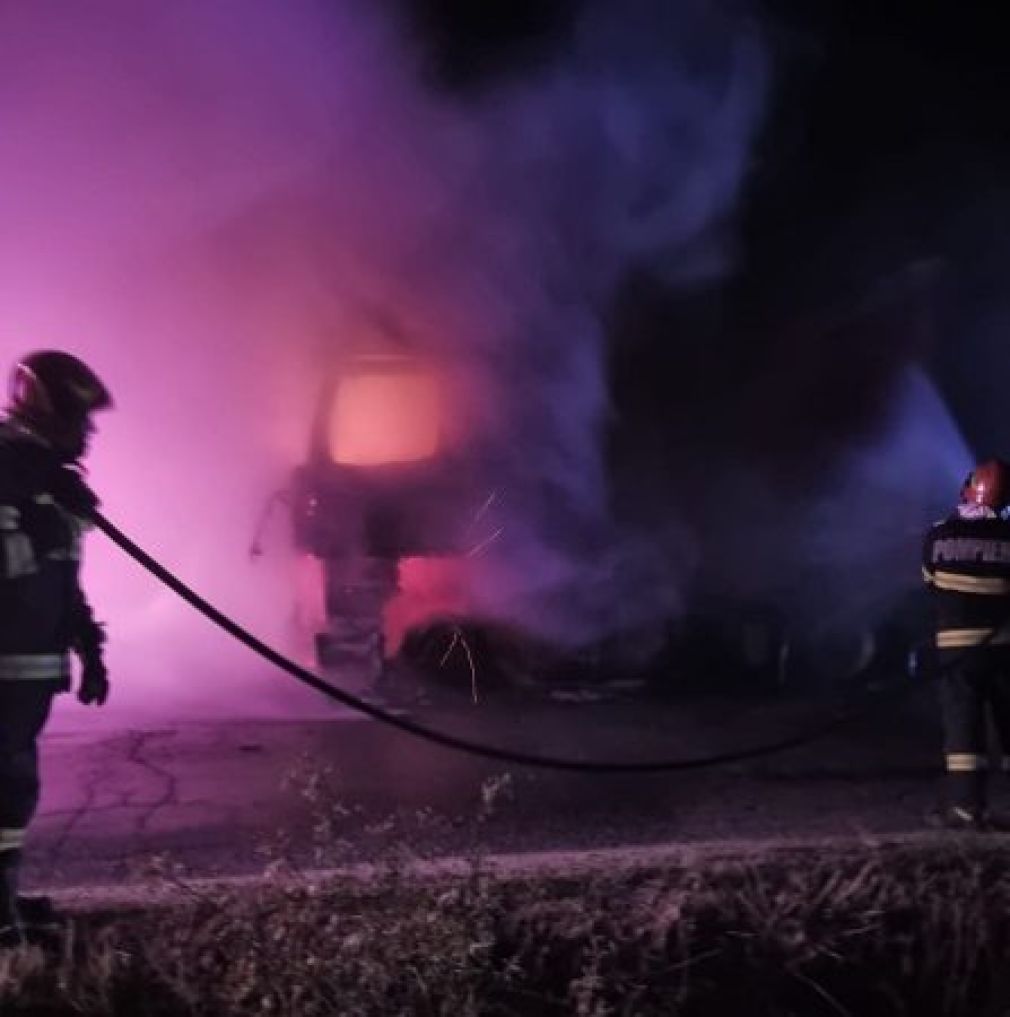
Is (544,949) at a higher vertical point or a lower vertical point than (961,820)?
higher

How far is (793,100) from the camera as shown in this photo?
10875mm

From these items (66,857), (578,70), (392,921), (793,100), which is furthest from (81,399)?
(793,100)

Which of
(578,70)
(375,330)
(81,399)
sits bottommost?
(81,399)

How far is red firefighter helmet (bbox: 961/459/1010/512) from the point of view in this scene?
5.11 metres

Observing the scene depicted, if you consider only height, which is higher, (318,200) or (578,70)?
(578,70)

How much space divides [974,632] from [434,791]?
2393 mm

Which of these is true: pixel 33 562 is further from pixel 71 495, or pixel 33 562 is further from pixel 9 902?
pixel 9 902

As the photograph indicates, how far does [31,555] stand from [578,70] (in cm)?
656

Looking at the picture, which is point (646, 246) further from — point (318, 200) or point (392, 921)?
point (392, 921)

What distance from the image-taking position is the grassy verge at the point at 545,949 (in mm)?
3078

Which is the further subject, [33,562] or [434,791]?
[434,791]

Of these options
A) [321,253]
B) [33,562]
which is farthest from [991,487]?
[321,253]

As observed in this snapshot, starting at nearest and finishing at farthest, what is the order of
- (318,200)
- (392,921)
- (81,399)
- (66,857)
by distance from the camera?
1. (392,921)
2. (81,399)
3. (66,857)
4. (318,200)

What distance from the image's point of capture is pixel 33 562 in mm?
3416
